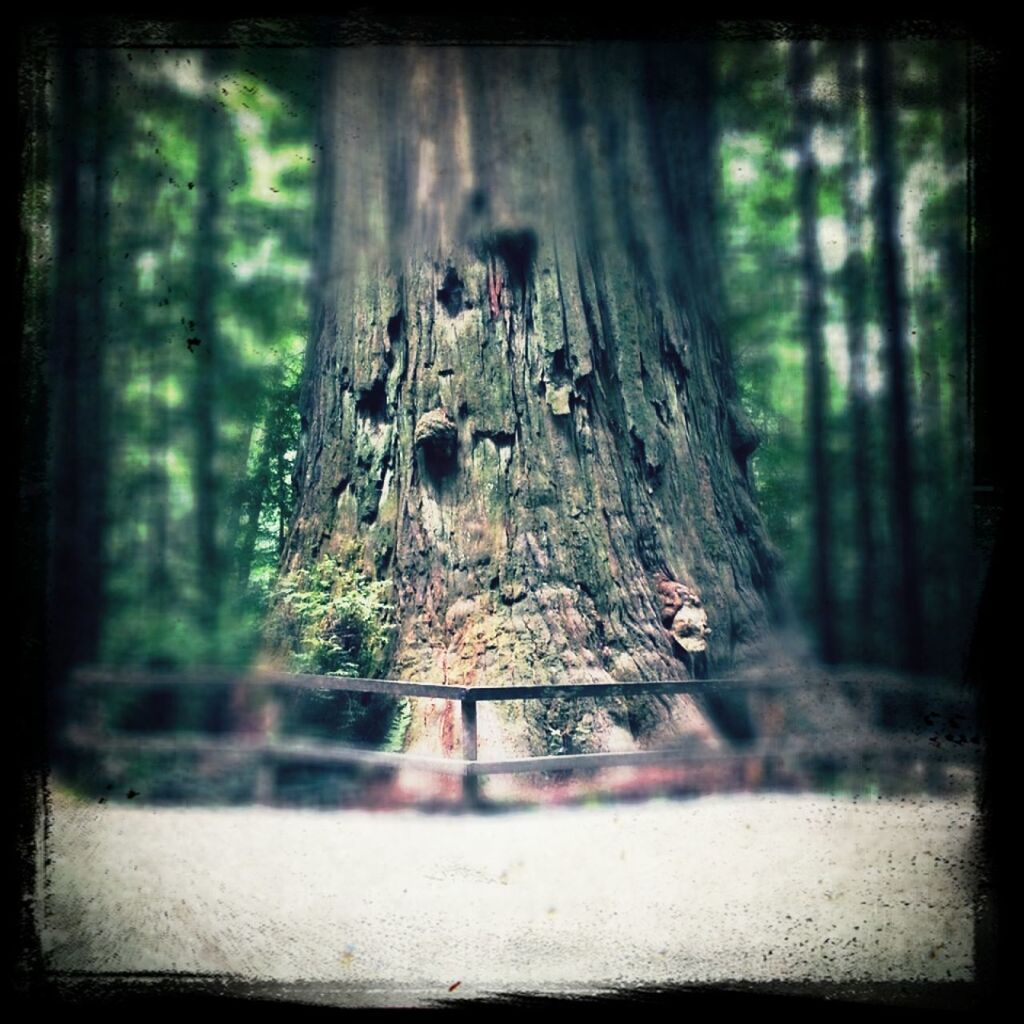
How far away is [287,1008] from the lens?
10.1ft

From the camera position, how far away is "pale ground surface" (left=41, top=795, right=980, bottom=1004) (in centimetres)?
390

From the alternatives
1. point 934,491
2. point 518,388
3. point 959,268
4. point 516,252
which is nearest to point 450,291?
point 516,252

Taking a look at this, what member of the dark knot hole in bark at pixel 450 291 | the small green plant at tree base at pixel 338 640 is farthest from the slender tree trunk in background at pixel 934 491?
the small green plant at tree base at pixel 338 640

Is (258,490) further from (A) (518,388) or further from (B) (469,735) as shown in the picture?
(B) (469,735)

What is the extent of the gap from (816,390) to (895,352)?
133 inches

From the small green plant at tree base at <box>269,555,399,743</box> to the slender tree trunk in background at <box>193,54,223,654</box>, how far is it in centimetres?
143

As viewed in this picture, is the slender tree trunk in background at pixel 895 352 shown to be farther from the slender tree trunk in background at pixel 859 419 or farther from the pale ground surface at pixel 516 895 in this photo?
the pale ground surface at pixel 516 895

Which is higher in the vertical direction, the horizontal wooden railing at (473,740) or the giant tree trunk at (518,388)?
the giant tree trunk at (518,388)

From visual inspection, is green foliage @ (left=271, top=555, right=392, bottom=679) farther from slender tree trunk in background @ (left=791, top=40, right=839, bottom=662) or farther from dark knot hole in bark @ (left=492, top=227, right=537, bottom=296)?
slender tree trunk in background @ (left=791, top=40, right=839, bottom=662)

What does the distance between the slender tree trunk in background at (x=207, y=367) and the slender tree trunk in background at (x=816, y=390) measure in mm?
6207

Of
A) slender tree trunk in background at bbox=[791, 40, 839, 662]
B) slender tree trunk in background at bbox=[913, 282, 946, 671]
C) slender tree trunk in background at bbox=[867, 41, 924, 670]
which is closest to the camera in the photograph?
slender tree trunk in background at bbox=[867, 41, 924, 670]

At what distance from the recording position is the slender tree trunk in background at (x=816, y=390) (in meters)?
11.6

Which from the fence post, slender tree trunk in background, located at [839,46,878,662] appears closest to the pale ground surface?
the fence post

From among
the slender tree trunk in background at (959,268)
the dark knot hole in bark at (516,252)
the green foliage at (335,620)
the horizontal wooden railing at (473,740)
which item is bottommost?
the horizontal wooden railing at (473,740)
